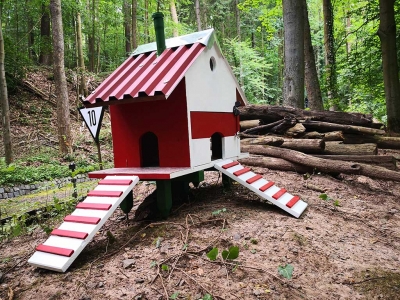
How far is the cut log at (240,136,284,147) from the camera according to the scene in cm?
664

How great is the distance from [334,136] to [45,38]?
14059mm

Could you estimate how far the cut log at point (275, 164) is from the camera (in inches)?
239

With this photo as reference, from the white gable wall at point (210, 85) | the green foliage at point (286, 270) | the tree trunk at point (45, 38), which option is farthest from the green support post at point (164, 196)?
the tree trunk at point (45, 38)

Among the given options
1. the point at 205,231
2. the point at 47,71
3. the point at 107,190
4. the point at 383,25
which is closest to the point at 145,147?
the point at 107,190

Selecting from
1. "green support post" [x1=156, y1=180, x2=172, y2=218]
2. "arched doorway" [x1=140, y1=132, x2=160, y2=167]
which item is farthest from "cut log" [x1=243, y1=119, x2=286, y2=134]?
"green support post" [x1=156, y1=180, x2=172, y2=218]

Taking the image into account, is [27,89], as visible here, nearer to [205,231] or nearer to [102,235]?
[102,235]

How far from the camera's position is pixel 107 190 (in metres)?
3.18

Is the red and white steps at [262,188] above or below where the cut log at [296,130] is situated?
below

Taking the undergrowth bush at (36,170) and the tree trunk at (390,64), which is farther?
the undergrowth bush at (36,170)

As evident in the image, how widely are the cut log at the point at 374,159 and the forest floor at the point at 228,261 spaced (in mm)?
1576

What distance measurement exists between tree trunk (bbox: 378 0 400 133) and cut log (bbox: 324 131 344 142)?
241 cm

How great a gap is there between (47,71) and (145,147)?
14.4m

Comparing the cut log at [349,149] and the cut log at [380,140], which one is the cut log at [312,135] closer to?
the cut log at [349,149]

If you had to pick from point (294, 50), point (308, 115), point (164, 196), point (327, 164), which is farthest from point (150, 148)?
point (294, 50)
